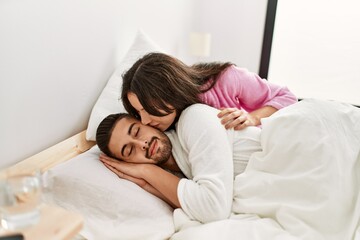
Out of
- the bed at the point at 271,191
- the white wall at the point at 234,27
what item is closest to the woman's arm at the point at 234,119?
the bed at the point at 271,191

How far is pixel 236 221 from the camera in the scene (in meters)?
1.10

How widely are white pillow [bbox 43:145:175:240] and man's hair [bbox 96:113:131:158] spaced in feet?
0.46

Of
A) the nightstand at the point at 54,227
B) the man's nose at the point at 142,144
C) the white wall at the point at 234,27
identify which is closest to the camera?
the nightstand at the point at 54,227

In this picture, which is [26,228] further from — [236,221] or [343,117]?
[343,117]

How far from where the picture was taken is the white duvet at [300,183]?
3.44 ft

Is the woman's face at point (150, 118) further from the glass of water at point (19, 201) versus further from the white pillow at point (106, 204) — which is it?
the glass of water at point (19, 201)

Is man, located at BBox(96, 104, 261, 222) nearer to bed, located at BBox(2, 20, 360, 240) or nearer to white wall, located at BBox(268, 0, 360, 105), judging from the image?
bed, located at BBox(2, 20, 360, 240)

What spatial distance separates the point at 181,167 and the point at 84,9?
2.55 feet

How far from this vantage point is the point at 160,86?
135 cm

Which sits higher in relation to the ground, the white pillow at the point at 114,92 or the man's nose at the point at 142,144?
the white pillow at the point at 114,92

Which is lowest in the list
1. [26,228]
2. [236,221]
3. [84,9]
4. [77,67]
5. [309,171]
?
[236,221]

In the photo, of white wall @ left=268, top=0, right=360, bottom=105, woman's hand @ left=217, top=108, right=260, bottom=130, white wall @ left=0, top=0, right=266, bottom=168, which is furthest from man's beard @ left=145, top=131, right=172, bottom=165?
white wall @ left=268, top=0, right=360, bottom=105

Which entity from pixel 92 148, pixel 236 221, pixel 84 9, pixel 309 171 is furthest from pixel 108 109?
pixel 309 171

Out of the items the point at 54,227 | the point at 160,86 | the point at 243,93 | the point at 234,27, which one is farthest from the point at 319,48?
the point at 54,227
